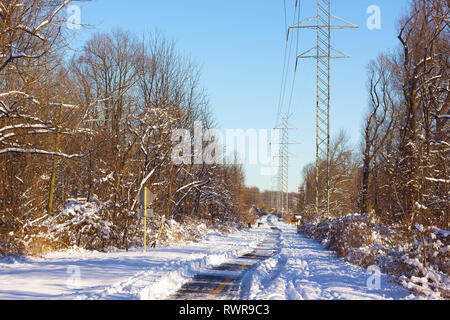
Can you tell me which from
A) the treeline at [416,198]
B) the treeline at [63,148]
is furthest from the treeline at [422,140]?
the treeline at [63,148]

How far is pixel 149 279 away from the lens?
10.9 meters

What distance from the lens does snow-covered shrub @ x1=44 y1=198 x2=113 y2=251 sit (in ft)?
59.0

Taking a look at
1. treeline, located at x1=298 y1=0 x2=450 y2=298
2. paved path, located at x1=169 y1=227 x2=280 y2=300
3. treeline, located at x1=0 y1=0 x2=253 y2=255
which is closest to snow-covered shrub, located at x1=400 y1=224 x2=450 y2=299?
treeline, located at x1=298 y1=0 x2=450 y2=298

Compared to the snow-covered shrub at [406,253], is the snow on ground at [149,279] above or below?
below

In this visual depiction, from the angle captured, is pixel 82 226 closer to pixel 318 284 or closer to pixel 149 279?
pixel 149 279

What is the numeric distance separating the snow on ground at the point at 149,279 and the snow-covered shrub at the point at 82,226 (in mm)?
2095

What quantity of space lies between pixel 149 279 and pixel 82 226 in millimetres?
9177

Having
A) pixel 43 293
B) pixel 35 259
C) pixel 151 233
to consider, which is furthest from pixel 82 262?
pixel 151 233

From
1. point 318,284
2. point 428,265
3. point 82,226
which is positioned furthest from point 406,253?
point 82,226

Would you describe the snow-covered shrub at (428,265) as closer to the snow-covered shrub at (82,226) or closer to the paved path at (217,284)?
the paved path at (217,284)

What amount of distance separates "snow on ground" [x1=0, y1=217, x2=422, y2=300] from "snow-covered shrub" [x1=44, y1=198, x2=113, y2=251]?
209 cm

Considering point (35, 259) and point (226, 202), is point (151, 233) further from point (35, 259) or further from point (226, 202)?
point (226, 202)

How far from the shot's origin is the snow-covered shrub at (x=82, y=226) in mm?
17984

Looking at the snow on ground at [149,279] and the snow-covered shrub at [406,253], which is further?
the snow-covered shrub at [406,253]
